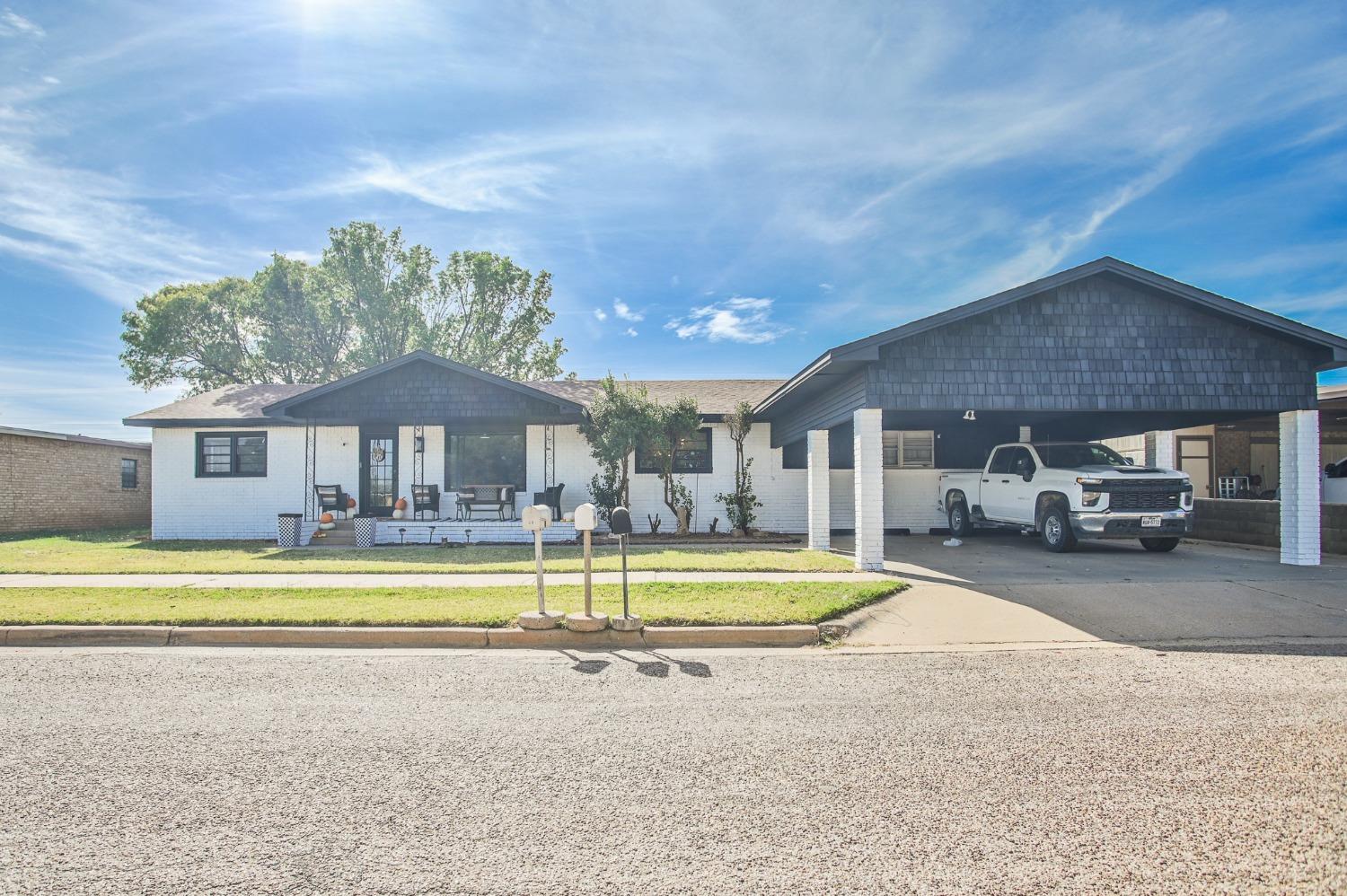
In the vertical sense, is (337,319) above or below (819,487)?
above

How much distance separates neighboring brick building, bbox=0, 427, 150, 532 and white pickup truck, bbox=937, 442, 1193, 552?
2528 cm

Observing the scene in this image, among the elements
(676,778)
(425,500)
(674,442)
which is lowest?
(676,778)

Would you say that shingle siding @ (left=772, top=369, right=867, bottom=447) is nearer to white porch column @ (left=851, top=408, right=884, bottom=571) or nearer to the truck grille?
white porch column @ (left=851, top=408, right=884, bottom=571)

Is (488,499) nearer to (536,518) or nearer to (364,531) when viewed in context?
(364,531)

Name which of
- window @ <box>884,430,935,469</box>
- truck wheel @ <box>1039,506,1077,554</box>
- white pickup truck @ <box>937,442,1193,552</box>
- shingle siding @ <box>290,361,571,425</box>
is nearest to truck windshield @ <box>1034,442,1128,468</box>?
white pickup truck @ <box>937,442,1193,552</box>

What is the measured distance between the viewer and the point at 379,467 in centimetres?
1738

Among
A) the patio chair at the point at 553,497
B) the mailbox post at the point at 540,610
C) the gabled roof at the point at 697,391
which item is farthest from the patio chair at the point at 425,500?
the mailbox post at the point at 540,610

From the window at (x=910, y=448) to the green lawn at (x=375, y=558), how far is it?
5.48 metres

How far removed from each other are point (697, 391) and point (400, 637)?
1387 cm

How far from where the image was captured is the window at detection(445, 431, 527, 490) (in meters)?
17.2

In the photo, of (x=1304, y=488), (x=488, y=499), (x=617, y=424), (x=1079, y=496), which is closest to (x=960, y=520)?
(x=1079, y=496)

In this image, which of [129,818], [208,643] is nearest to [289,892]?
[129,818]

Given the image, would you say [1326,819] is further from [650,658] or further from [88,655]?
[88,655]

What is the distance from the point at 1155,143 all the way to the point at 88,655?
1779cm
